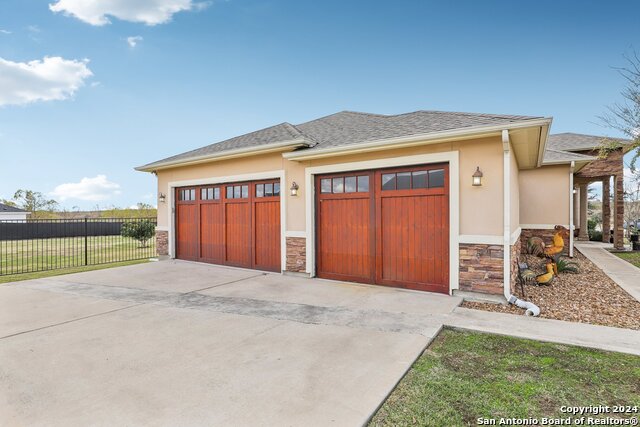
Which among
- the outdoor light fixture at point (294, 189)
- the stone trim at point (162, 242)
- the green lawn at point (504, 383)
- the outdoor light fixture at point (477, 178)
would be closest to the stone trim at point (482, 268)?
the outdoor light fixture at point (477, 178)

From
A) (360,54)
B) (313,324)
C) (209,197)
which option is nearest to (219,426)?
(313,324)

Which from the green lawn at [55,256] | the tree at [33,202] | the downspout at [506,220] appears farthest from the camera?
the tree at [33,202]

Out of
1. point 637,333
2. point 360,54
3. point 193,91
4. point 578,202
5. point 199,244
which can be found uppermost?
point 360,54

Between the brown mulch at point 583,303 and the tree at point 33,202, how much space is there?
152 feet

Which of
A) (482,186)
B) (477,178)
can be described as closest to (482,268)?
(482,186)

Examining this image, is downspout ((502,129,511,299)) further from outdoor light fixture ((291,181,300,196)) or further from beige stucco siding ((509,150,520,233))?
outdoor light fixture ((291,181,300,196))

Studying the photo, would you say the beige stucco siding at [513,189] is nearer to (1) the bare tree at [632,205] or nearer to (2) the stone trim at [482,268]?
(2) the stone trim at [482,268]

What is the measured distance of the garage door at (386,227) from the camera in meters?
5.95

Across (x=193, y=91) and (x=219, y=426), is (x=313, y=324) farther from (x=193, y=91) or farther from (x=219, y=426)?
(x=193, y=91)

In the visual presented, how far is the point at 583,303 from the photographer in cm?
545

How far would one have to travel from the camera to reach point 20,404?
8.04 ft

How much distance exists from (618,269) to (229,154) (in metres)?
11.1

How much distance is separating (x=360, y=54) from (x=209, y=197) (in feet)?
28.2

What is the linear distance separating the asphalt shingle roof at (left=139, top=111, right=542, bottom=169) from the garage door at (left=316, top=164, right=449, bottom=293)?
0.73 m
